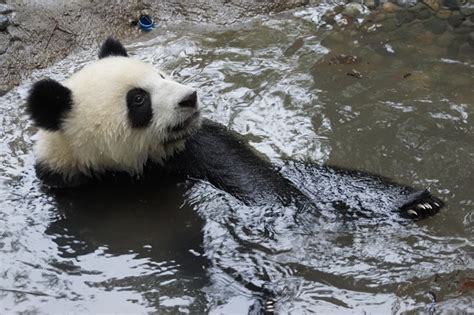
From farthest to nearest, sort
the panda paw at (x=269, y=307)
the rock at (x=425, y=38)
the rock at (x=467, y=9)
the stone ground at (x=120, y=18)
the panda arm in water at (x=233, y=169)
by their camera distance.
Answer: the rock at (x=467, y=9) → the stone ground at (x=120, y=18) → the rock at (x=425, y=38) → the panda arm in water at (x=233, y=169) → the panda paw at (x=269, y=307)

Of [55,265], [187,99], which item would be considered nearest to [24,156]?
[55,265]

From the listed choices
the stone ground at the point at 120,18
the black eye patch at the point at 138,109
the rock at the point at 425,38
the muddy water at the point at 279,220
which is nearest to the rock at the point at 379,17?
the stone ground at the point at 120,18

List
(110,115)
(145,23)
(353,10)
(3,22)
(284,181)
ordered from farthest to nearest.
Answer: (145,23) < (353,10) < (3,22) < (284,181) < (110,115)

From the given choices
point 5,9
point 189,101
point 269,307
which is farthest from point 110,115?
point 5,9

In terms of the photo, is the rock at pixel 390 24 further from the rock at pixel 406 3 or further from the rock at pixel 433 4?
the rock at pixel 433 4

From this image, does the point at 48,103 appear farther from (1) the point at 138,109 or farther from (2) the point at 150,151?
(2) the point at 150,151

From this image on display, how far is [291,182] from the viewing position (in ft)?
14.1

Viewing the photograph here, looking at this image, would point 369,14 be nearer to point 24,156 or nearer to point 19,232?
point 24,156

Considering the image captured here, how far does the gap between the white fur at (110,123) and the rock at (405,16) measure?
3.19 meters

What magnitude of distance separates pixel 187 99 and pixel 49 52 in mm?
2960

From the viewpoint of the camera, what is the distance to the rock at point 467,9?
20.4 ft

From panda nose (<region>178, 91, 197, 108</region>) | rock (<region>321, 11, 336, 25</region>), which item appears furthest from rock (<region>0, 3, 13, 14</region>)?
panda nose (<region>178, 91, 197, 108</region>)

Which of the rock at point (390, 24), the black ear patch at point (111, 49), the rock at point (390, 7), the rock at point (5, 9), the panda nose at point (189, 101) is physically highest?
the rock at point (5, 9)

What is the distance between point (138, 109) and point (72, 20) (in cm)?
302
